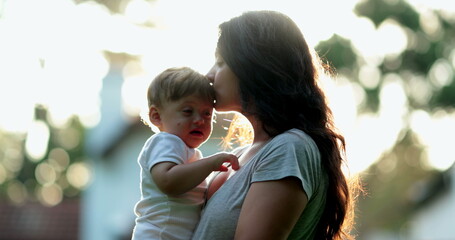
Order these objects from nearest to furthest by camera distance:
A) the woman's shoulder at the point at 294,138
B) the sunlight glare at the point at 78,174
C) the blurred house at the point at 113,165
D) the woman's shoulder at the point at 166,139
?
the woman's shoulder at the point at 294,138 → the woman's shoulder at the point at 166,139 → the blurred house at the point at 113,165 → the sunlight glare at the point at 78,174

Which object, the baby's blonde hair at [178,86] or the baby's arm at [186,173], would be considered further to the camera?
the baby's blonde hair at [178,86]

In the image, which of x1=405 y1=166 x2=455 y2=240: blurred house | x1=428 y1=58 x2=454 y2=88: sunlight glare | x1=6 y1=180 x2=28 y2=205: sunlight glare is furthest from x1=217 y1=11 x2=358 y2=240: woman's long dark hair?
x1=6 y1=180 x2=28 y2=205: sunlight glare

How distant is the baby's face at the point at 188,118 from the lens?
3086mm

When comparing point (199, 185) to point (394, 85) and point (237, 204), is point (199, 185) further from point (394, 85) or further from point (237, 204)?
point (394, 85)

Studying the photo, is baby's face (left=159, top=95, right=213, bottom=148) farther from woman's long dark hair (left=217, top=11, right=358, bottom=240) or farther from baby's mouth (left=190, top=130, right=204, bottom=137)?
woman's long dark hair (left=217, top=11, right=358, bottom=240)

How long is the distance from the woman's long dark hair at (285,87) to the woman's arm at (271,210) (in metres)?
0.26

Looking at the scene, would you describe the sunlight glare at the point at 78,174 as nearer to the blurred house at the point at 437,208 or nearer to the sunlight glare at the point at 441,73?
the blurred house at the point at 437,208

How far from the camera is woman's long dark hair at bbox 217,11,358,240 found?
2.93 meters

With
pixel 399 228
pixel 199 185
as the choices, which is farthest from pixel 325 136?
pixel 399 228

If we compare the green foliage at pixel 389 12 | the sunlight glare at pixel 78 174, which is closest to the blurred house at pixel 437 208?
the green foliage at pixel 389 12

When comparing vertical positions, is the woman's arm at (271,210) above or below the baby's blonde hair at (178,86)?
below

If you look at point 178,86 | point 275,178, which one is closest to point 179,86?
point 178,86

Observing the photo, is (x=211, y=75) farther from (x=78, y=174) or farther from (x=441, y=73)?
(x=78, y=174)

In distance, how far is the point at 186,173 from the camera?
2.88 metres
